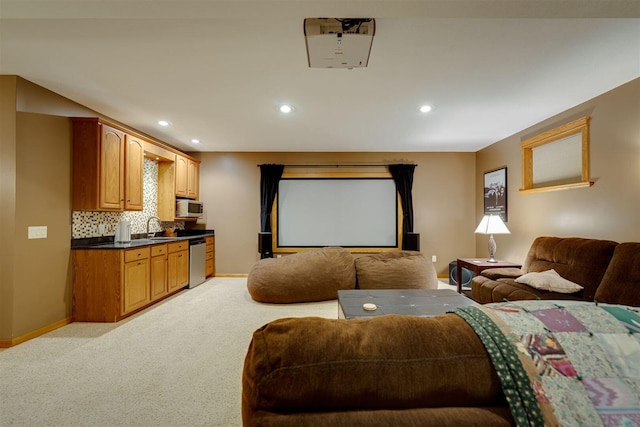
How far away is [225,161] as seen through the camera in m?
5.56

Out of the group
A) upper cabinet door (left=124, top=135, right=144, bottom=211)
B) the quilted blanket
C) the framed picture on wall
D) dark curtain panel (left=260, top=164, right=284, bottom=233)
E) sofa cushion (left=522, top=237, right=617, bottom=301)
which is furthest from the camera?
dark curtain panel (left=260, top=164, right=284, bottom=233)

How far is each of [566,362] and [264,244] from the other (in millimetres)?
4924

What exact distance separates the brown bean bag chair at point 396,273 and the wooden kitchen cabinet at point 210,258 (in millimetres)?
3073

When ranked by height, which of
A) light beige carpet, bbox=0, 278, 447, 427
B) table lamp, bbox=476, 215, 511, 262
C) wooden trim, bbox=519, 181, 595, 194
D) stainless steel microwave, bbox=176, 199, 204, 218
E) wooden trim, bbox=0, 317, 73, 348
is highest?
wooden trim, bbox=519, 181, 595, 194

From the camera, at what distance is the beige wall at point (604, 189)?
8.57 ft

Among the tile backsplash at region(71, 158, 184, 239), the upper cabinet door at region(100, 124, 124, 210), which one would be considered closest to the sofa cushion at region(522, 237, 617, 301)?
the upper cabinet door at region(100, 124, 124, 210)

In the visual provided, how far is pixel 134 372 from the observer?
2.14 meters

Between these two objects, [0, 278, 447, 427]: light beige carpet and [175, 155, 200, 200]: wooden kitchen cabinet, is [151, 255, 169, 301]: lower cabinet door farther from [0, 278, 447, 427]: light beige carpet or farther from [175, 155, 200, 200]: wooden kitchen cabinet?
[175, 155, 200, 200]: wooden kitchen cabinet

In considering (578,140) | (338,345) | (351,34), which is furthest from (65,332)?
(578,140)

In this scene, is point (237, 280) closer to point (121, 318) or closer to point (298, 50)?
point (121, 318)

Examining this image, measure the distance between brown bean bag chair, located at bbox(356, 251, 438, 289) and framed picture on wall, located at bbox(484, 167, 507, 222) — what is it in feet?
6.03

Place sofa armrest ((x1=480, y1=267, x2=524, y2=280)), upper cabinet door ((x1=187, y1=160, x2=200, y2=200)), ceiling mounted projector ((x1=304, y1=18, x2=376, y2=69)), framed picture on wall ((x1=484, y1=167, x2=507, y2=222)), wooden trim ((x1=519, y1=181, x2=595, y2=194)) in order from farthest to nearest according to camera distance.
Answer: upper cabinet door ((x1=187, y1=160, x2=200, y2=200))
framed picture on wall ((x1=484, y1=167, x2=507, y2=222))
sofa armrest ((x1=480, y1=267, x2=524, y2=280))
wooden trim ((x1=519, y1=181, x2=595, y2=194))
ceiling mounted projector ((x1=304, y1=18, x2=376, y2=69))

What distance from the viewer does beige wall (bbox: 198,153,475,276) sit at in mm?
5535

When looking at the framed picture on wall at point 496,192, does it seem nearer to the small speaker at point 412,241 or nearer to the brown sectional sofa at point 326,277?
the small speaker at point 412,241
